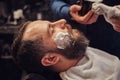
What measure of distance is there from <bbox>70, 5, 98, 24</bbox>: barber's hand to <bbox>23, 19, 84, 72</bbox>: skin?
0.07 m

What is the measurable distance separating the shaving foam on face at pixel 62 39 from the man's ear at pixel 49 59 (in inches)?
1.8

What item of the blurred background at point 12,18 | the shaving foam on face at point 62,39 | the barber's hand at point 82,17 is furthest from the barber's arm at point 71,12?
the blurred background at point 12,18

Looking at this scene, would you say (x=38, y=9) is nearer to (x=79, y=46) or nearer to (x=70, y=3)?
(x=70, y=3)

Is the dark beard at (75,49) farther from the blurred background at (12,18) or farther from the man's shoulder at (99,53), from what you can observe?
the blurred background at (12,18)

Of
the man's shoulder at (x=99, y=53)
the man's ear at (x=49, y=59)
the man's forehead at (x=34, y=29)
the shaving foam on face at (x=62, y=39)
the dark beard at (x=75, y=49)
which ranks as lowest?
the man's shoulder at (x=99, y=53)

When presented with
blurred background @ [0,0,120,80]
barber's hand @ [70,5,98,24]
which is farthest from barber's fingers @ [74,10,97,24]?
blurred background @ [0,0,120,80]

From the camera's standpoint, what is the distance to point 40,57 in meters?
1.30

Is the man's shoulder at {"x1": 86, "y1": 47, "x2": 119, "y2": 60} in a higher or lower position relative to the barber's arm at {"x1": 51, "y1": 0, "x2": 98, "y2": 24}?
lower

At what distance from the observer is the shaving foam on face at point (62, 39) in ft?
4.22

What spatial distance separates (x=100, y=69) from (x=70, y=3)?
0.42 m

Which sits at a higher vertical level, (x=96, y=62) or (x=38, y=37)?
(x=38, y=37)

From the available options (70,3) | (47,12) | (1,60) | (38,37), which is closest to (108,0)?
(70,3)

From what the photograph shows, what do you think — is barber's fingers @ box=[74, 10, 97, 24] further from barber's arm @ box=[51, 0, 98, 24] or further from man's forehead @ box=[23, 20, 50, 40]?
man's forehead @ box=[23, 20, 50, 40]

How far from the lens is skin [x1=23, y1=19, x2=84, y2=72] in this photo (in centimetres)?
130
